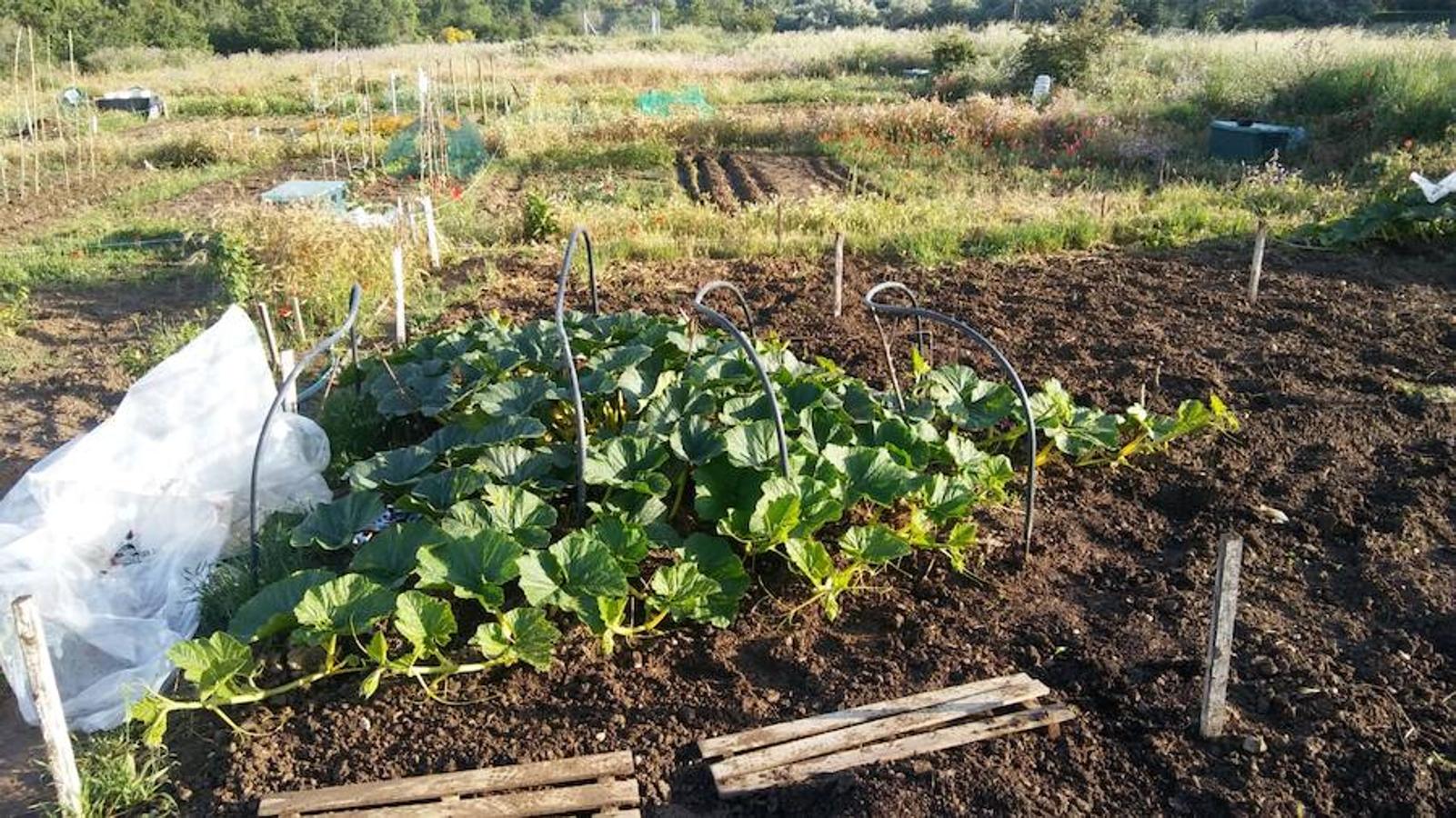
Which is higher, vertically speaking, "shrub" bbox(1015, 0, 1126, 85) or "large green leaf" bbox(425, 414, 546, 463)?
"shrub" bbox(1015, 0, 1126, 85)

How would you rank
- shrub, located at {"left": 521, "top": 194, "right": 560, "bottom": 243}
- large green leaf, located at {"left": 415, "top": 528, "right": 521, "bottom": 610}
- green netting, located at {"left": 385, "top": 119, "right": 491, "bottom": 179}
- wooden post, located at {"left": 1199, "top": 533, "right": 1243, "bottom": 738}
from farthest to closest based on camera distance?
green netting, located at {"left": 385, "top": 119, "right": 491, "bottom": 179}, shrub, located at {"left": 521, "top": 194, "right": 560, "bottom": 243}, large green leaf, located at {"left": 415, "top": 528, "right": 521, "bottom": 610}, wooden post, located at {"left": 1199, "top": 533, "right": 1243, "bottom": 738}

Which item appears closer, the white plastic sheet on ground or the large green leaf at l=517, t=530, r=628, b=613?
the large green leaf at l=517, t=530, r=628, b=613

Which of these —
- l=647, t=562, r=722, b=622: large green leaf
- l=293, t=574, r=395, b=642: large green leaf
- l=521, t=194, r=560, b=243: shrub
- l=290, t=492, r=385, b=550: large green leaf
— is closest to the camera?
l=293, t=574, r=395, b=642: large green leaf

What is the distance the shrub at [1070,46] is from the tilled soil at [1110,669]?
555 inches

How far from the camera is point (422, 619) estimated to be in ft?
9.50

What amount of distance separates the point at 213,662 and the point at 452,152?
36.6 feet

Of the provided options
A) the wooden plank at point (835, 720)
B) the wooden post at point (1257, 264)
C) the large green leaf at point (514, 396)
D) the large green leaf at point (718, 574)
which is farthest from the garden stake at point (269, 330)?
the wooden post at point (1257, 264)

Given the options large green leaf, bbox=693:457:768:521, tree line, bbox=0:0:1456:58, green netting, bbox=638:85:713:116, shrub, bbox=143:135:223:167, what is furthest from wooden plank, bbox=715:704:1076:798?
tree line, bbox=0:0:1456:58

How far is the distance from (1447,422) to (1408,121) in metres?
8.94

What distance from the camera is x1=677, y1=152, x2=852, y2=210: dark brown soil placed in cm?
1122

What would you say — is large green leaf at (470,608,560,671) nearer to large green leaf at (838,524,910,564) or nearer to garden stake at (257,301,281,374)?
large green leaf at (838,524,910,564)

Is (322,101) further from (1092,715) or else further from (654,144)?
(1092,715)

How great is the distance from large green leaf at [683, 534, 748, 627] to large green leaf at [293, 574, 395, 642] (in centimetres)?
90

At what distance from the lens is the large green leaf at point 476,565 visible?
9.80 ft
